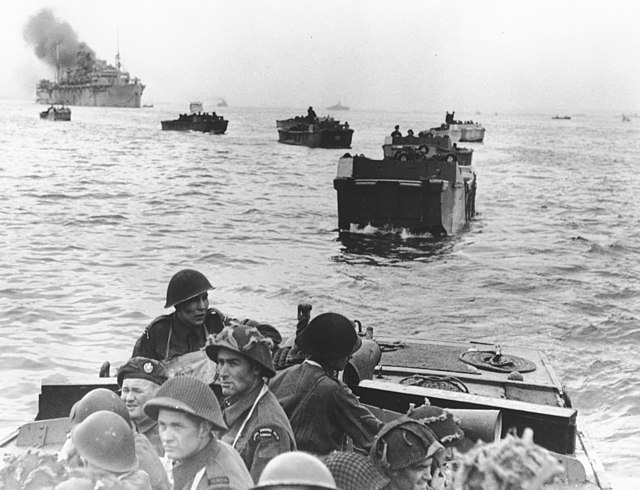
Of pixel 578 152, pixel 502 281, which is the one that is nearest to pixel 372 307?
pixel 502 281

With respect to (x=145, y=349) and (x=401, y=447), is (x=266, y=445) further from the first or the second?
(x=145, y=349)

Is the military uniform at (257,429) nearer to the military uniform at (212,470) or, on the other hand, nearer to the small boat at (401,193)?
the military uniform at (212,470)

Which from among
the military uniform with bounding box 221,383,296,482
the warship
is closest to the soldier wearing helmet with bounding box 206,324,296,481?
the military uniform with bounding box 221,383,296,482

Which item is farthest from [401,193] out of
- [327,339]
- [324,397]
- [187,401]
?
[187,401]

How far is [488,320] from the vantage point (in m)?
15.3

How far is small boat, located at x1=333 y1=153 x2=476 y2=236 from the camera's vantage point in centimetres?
2278

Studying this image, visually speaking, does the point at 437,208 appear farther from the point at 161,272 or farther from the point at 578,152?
the point at 578,152

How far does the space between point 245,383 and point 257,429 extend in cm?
30

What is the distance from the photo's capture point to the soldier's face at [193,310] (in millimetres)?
5777

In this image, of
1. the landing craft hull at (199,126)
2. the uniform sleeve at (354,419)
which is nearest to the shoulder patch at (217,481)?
the uniform sleeve at (354,419)

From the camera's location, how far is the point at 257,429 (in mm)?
3648

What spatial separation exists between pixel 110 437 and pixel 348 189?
824 inches

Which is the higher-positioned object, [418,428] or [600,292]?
[418,428]

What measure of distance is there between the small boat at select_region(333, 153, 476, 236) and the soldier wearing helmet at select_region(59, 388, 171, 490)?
18992 mm
